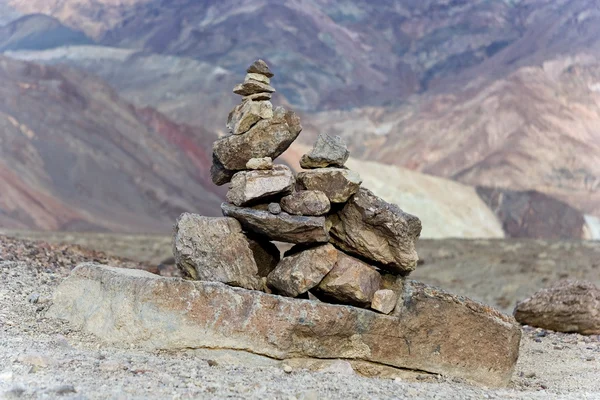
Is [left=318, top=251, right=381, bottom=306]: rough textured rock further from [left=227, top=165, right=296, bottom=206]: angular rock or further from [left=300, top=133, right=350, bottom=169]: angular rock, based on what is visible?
[left=300, top=133, right=350, bottom=169]: angular rock

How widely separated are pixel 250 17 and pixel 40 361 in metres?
83.0

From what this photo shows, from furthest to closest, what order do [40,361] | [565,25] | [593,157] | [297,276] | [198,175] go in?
[565,25], [593,157], [198,175], [297,276], [40,361]

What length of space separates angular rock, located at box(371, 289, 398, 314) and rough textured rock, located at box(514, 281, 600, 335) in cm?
562

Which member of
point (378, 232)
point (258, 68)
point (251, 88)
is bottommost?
point (378, 232)

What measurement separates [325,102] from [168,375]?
247 ft

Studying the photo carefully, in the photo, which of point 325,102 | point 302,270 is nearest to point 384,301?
point 302,270

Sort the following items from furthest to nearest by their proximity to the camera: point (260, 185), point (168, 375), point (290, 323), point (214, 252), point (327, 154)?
point (327, 154) < point (260, 185) < point (214, 252) < point (290, 323) < point (168, 375)

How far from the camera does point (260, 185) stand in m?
8.86

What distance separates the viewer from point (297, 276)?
8516mm

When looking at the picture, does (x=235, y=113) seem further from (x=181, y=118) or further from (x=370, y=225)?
(x=181, y=118)

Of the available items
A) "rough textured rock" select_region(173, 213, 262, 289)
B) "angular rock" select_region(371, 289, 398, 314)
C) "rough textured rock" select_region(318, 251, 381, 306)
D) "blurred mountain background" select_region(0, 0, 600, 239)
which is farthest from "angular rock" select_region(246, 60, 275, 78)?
"blurred mountain background" select_region(0, 0, 600, 239)

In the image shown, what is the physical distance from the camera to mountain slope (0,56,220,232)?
4061cm

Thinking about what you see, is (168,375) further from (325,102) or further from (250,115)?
(325,102)

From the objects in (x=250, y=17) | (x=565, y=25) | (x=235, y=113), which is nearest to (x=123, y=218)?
(x=235, y=113)
